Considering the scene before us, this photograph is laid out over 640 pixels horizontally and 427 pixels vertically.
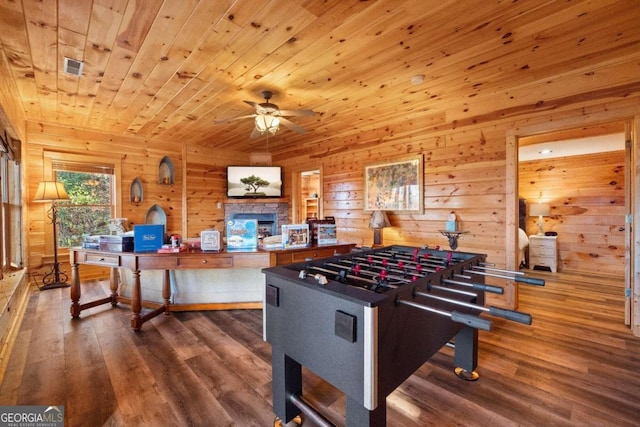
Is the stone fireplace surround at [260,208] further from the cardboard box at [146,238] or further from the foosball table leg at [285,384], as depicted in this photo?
the foosball table leg at [285,384]

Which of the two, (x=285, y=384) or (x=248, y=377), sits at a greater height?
(x=285, y=384)

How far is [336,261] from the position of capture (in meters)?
1.92

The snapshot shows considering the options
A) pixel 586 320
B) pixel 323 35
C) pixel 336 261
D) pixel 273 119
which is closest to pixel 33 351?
pixel 336 261

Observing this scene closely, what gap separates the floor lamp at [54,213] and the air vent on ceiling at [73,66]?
202 cm

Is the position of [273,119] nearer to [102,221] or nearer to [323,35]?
[323,35]

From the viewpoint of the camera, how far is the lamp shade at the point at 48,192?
3.89 metres

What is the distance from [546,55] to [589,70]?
0.67 meters

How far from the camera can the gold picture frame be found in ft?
13.4

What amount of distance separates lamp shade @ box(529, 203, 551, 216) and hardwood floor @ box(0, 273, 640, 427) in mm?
3146

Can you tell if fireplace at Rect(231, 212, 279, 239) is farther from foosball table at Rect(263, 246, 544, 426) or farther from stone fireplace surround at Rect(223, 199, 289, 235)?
foosball table at Rect(263, 246, 544, 426)

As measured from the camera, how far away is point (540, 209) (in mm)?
5645

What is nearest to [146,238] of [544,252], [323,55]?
[323,55]
